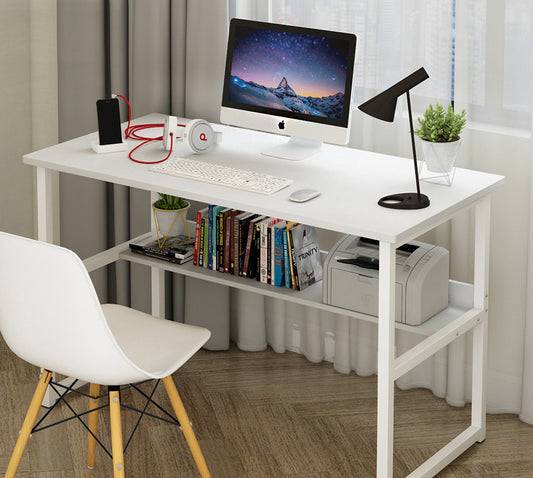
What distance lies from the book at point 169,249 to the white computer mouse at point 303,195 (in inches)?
25.5

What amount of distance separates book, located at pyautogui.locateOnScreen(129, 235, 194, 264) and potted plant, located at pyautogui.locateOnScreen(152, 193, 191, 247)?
19 mm

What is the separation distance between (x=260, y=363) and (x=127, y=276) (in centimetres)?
60

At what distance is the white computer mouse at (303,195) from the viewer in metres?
2.45

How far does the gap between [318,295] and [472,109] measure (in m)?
0.70

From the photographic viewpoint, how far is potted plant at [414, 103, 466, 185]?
99.3 inches

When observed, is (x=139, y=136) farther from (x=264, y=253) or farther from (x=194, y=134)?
(x=264, y=253)

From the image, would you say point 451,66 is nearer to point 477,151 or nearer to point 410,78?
point 477,151

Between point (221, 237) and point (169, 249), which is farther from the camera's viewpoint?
point (169, 249)

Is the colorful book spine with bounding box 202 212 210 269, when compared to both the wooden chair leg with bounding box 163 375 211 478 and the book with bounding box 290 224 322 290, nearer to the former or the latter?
the book with bounding box 290 224 322 290

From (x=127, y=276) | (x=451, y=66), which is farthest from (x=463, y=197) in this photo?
(x=127, y=276)

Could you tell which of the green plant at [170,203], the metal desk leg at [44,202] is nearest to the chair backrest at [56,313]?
the metal desk leg at [44,202]

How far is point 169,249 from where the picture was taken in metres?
3.08

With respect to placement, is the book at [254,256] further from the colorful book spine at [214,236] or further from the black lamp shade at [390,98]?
the black lamp shade at [390,98]

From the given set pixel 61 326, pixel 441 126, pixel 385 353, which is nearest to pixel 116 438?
pixel 61 326
